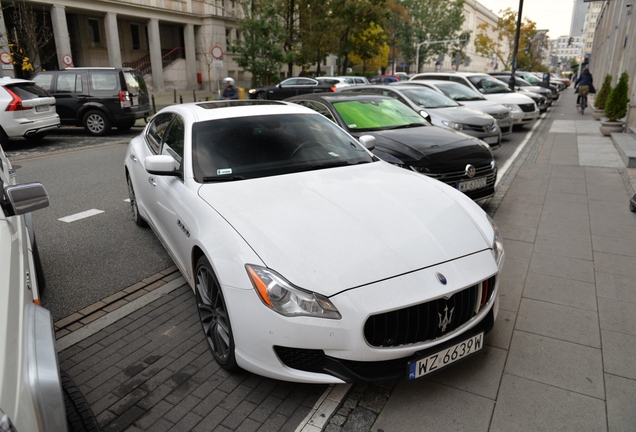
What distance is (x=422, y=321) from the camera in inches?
103

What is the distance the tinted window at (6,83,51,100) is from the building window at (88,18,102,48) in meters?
25.2

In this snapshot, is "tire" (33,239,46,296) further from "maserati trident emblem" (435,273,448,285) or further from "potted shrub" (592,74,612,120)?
"potted shrub" (592,74,612,120)

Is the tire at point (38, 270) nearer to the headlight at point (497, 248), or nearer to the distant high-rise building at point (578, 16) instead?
the headlight at point (497, 248)

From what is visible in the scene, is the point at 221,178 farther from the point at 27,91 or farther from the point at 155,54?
the point at 155,54

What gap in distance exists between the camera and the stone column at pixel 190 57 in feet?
122

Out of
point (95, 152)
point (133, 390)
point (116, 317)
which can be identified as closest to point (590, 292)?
point (133, 390)

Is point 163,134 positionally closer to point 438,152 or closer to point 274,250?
point 274,250

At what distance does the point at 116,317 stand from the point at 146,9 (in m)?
34.7

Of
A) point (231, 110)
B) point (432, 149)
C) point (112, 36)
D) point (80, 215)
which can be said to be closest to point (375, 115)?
point (432, 149)

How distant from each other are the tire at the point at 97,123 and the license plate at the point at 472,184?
12.0m

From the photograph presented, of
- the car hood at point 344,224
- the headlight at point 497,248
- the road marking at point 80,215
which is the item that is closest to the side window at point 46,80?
the road marking at point 80,215

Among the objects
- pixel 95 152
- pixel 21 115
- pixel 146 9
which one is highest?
pixel 146 9

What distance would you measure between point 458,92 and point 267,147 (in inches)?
384

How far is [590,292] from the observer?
4164 mm
